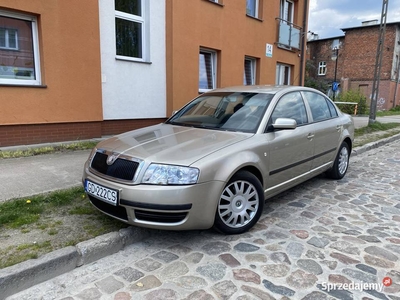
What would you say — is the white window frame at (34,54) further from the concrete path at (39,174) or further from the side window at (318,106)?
the side window at (318,106)

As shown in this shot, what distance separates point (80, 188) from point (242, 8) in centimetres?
924

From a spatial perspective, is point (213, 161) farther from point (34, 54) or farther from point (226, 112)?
point (34, 54)

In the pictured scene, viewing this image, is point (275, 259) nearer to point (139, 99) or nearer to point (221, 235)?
point (221, 235)

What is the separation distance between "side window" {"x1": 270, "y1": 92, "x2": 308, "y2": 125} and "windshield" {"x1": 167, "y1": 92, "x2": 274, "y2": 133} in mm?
164

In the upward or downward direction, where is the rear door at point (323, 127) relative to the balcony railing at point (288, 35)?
downward

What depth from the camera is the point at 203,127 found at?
3.95 metres

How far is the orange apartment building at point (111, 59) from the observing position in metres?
6.34

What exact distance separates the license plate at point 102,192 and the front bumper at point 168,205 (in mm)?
42

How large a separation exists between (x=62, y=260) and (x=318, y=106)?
13.8ft

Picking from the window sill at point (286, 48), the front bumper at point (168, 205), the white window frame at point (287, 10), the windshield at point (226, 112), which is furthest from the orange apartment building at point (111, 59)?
the front bumper at point (168, 205)

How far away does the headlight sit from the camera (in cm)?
282

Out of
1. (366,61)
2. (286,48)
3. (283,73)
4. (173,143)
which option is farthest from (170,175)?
(366,61)

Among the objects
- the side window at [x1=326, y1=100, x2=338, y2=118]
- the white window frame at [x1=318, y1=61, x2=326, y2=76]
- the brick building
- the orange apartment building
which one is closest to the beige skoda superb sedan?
the side window at [x1=326, y1=100, x2=338, y2=118]

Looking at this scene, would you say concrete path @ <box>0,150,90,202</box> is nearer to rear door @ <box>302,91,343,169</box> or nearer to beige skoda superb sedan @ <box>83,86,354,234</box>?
beige skoda superb sedan @ <box>83,86,354,234</box>
